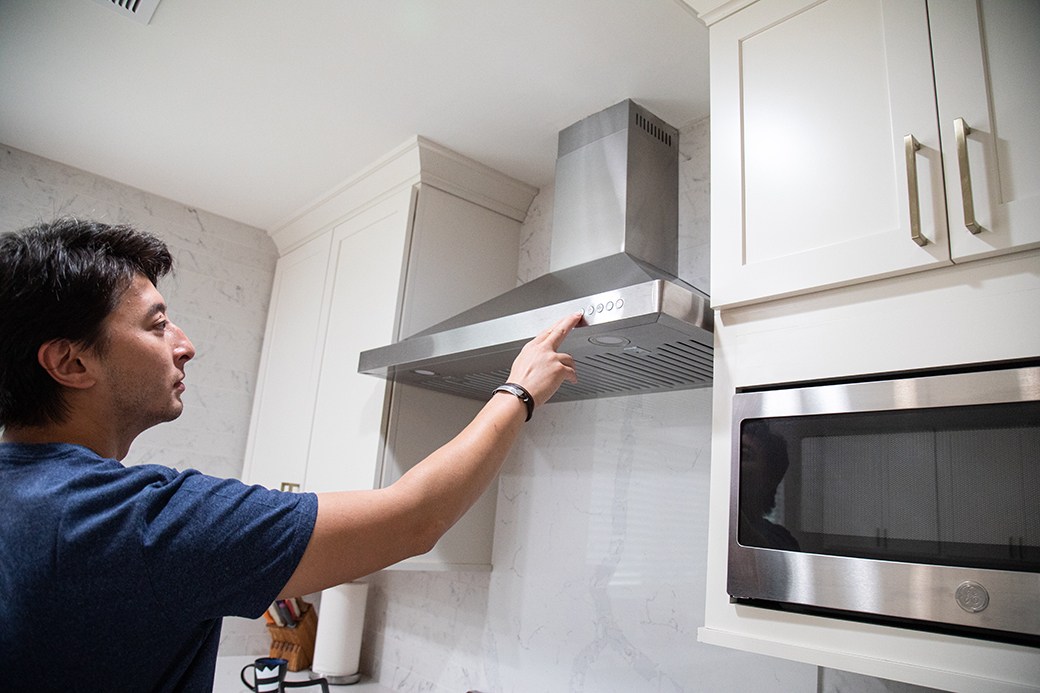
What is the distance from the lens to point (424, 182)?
2.10 metres

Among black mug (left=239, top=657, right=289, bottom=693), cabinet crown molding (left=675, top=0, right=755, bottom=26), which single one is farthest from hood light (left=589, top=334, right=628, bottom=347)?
black mug (left=239, top=657, right=289, bottom=693)

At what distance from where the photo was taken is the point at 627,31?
5.00 ft

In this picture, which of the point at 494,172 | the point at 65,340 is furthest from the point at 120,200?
the point at 65,340

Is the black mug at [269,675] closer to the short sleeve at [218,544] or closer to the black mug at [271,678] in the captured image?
the black mug at [271,678]

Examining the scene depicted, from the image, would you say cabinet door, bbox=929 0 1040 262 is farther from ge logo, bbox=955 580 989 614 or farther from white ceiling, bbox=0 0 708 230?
white ceiling, bbox=0 0 708 230

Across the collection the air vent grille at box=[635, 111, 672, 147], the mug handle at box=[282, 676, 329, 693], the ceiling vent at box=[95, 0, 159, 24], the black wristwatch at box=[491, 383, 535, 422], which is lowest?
the mug handle at box=[282, 676, 329, 693]

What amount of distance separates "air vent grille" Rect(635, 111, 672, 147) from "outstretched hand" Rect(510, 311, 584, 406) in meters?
0.76

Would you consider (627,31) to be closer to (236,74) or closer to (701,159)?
(701,159)

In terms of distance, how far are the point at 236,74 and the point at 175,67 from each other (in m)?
0.16

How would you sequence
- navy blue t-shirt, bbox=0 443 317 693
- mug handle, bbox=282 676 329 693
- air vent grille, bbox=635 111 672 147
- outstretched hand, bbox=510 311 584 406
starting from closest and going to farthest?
navy blue t-shirt, bbox=0 443 317 693 < outstretched hand, bbox=510 311 584 406 < air vent grille, bbox=635 111 672 147 < mug handle, bbox=282 676 329 693

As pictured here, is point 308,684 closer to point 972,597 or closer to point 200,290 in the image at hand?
point 200,290

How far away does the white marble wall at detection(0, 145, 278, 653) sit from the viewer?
2.43 metres

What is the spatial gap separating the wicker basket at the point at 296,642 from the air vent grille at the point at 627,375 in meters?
1.06

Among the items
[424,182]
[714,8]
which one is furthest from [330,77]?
[714,8]
